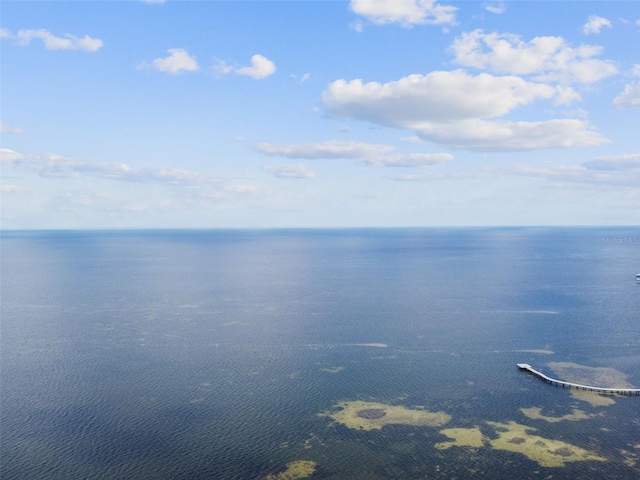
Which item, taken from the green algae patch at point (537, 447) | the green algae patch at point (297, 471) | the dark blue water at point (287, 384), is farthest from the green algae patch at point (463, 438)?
the green algae patch at point (297, 471)

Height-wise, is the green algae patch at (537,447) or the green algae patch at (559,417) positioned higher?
the green algae patch at (559,417)

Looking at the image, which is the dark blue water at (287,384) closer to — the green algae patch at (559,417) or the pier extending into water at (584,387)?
the green algae patch at (559,417)

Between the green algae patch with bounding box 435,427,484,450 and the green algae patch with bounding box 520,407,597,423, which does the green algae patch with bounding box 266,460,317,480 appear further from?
the green algae patch with bounding box 520,407,597,423

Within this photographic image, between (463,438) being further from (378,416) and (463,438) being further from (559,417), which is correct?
(559,417)

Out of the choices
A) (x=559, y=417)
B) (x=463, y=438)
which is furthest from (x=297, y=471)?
(x=559, y=417)

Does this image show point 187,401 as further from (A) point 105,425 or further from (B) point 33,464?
(B) point 33,464

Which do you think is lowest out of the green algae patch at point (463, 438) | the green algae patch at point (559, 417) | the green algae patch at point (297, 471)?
the green algae patch at point (297, 471)
